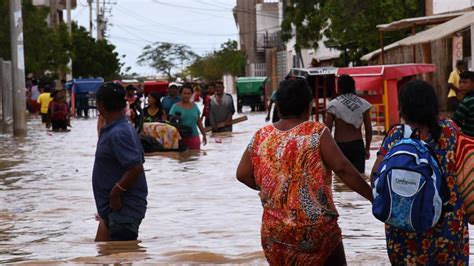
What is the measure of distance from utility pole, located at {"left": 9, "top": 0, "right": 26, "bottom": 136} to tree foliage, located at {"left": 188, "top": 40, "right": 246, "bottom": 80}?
281ft

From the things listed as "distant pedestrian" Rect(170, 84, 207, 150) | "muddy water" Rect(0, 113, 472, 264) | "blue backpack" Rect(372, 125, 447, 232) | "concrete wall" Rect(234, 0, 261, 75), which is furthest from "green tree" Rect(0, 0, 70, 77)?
"concrete wall" Rect(234, 0, 261, 75)

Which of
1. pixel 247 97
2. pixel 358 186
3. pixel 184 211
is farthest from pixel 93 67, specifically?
pixel 358 186

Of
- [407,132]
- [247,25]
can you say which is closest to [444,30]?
[407,132]

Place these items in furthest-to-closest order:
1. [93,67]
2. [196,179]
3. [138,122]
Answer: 1. [93,67]
2. [138,122]
3. [196,179]

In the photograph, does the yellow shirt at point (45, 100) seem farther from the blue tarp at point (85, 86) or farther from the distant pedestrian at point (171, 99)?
the distant pedestrian at point (171, 99)

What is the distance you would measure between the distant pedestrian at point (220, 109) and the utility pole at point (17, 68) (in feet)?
23.4

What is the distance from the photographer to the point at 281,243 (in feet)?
19.4

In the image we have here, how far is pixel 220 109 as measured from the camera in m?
25.9

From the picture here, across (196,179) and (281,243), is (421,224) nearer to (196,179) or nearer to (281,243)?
(281,243)

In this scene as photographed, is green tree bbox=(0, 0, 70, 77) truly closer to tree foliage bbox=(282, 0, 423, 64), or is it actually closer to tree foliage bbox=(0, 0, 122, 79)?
tree foliage bbox=(0, 0, 122, 79)

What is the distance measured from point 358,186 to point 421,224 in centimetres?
70

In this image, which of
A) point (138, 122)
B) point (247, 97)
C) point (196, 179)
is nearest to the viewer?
point (196, 179)

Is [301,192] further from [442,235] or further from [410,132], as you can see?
[442,235]

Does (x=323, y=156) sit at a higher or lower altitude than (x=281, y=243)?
higher
